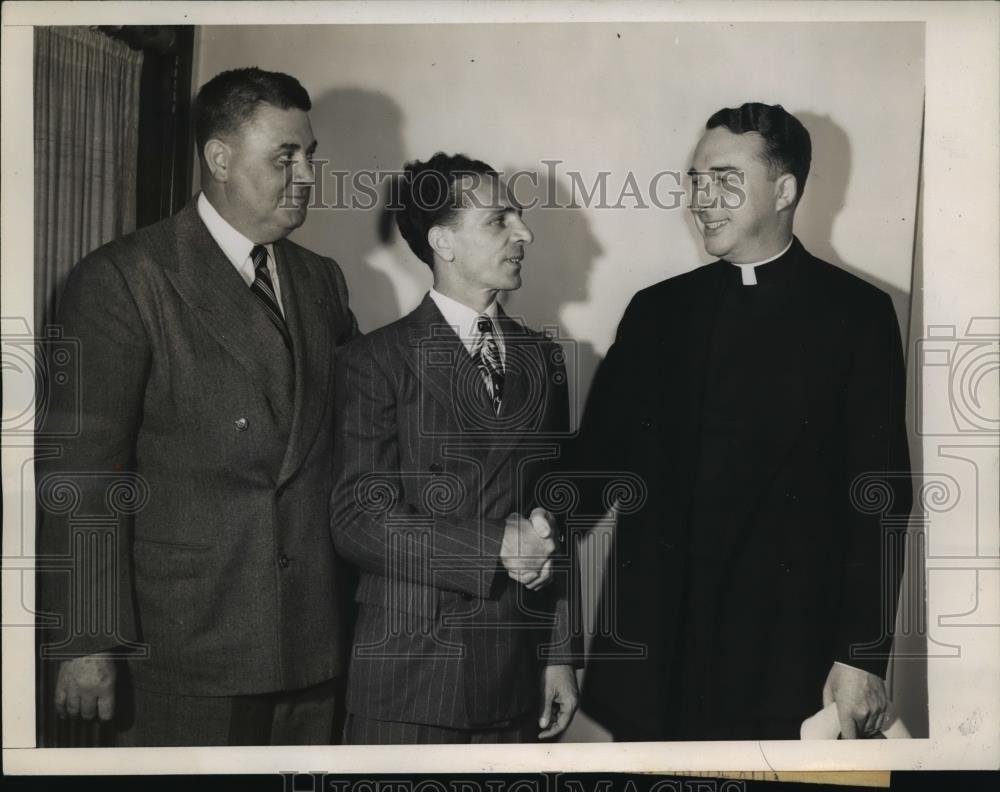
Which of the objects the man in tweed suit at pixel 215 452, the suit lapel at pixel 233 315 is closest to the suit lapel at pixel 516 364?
the man in tweed suit at pixel 215 452

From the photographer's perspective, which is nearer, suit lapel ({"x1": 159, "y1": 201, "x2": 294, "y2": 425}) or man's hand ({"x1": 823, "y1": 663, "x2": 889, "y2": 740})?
suit lapel ({"x1": 159, "y1": 201, "x2": 294, "y2": 425})

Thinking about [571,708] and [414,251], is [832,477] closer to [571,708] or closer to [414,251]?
[571,708]

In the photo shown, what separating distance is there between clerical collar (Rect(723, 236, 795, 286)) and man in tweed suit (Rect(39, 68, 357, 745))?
836mm

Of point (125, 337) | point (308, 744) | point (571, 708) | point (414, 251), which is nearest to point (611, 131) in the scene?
point (414, 251)

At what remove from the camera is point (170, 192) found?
2084 mm

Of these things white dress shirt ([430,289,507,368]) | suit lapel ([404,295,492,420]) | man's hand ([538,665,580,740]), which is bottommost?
man's hand ([538,665,580,740])

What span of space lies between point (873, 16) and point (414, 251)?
1.10 m

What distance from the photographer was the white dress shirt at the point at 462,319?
208cm

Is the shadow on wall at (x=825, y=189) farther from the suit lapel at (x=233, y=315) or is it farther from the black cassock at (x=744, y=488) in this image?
the suit lapel at (x=233, y=315)

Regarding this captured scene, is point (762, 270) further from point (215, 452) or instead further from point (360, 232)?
point (215, 452)

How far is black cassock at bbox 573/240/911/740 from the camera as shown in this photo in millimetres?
2090

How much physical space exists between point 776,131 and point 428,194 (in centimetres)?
74

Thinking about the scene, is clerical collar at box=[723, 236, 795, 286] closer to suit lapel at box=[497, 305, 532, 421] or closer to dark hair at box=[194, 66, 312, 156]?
suit lapel at box=[497, 305, 532, 421]

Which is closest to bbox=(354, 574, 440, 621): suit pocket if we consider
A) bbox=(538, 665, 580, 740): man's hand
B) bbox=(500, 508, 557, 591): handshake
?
bbox=(500, 508, 557, 591): handshake
